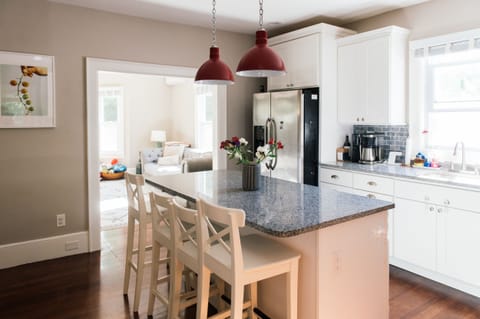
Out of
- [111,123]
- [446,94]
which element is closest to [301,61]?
[446,94]

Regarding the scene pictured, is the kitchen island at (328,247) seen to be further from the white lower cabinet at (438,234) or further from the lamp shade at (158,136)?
the lamp shade at (158,136)

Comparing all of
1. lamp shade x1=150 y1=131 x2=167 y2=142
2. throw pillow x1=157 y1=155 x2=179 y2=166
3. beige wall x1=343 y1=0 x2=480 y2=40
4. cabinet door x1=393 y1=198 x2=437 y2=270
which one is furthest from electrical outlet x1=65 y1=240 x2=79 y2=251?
lamp shade x1=150 y1=131 x2=167 y2=142

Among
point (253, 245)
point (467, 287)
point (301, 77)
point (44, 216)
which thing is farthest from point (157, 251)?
point (301, 77)

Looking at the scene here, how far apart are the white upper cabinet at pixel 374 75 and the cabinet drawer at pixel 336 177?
63cm

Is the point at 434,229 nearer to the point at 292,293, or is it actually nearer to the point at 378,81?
the point at 378,81

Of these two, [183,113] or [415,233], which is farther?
[183,113]

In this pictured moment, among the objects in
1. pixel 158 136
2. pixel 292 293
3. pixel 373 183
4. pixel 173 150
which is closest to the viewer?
pixel 292 293

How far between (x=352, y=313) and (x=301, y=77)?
2964mm

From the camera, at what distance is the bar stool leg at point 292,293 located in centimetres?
189

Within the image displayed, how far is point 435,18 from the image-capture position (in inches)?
142

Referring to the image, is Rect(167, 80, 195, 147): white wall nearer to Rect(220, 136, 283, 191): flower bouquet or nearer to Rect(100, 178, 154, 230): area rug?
Rect(100, 178, 154, 230): area rug

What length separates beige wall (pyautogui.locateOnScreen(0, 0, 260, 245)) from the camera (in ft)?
11.4

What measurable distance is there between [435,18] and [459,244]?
2240mm

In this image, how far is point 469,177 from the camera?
324 centimetres
